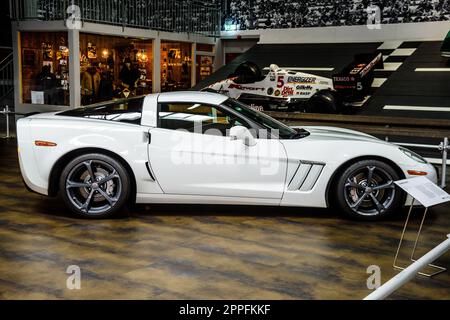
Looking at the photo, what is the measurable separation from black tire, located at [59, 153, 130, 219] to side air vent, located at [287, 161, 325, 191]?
1688mm

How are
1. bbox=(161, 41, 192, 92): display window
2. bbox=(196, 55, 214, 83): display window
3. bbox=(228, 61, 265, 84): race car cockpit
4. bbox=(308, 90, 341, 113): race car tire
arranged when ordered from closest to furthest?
bbox=(308, 90, 341, 113): race car tire → bbox=(228, 61, 265, 84): race car cockpit → bbox=(161, 41, 192, 92): display window → bbox=(196, 55, 214, 83): display window

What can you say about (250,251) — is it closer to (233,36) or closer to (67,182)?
(67,182)

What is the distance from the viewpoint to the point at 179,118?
554cm

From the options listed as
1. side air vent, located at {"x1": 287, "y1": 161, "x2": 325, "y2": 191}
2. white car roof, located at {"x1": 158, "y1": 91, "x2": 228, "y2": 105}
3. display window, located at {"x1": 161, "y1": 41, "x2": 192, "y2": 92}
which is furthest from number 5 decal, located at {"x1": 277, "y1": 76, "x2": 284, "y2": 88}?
side air vent, located at {"x1": 287, "y1": 161, "x2": 325, "y2": 191}

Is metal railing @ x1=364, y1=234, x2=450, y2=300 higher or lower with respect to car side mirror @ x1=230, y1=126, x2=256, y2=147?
lower

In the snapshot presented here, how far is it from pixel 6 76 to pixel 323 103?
1115 cm

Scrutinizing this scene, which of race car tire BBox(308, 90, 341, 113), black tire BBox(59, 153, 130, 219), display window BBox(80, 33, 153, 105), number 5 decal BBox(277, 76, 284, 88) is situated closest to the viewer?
black tire BBox(59, 153, 130, 219)

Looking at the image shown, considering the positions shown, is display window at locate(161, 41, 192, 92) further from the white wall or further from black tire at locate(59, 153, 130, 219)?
black tire at locate(59, 153, 130, 219)

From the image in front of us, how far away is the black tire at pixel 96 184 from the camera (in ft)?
17.6

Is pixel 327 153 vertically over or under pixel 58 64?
under

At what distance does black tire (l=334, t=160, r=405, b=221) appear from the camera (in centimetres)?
538
